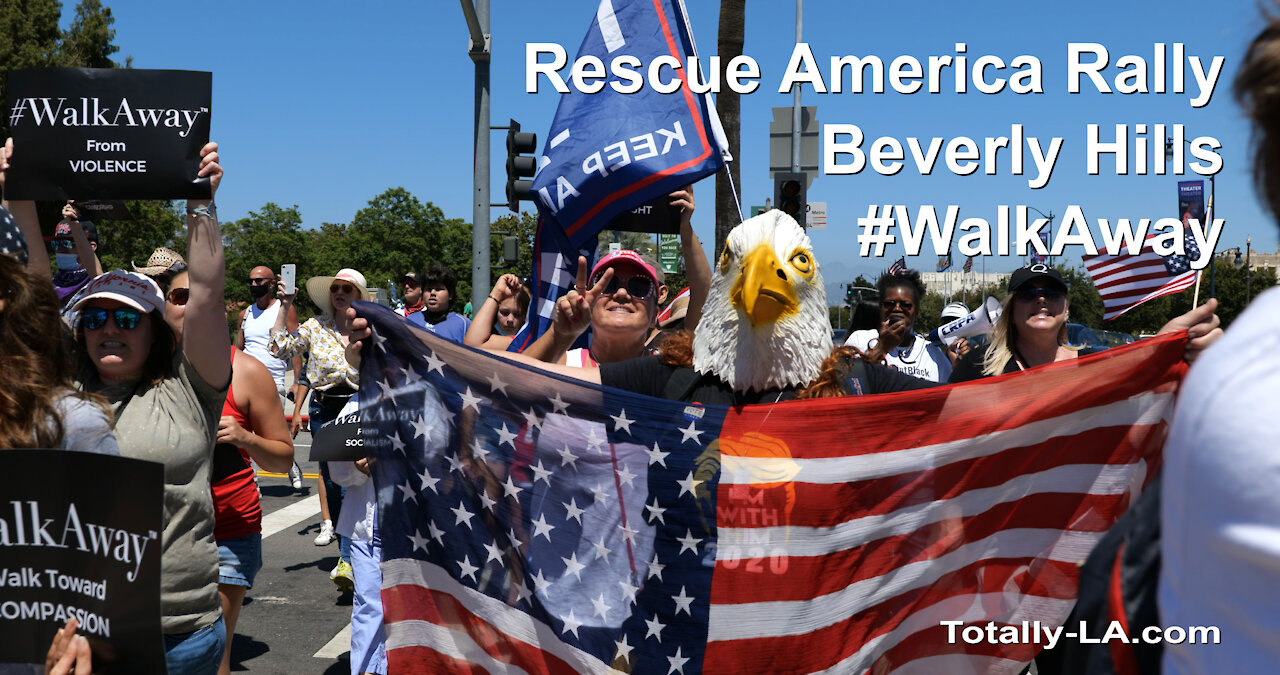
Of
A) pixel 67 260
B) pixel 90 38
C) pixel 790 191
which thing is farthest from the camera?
pixel 90 38

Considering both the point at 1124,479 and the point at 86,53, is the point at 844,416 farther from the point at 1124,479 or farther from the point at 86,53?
the point at 86,53

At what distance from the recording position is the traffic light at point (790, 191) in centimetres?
1034

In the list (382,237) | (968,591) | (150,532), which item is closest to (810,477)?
(968,591)

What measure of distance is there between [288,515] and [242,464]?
206 inches

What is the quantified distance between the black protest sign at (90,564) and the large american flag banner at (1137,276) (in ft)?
21.0

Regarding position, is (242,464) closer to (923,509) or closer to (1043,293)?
(923,509)

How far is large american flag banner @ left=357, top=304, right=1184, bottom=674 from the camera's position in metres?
3.01

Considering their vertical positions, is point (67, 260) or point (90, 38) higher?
point (90, 38)

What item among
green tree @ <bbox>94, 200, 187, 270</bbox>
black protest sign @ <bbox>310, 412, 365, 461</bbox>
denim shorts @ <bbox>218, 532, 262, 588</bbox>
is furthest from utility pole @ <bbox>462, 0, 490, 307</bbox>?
green tree @ <bbox>94, 200, 187, 270</bbox>

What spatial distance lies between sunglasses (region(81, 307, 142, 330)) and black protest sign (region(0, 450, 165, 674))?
3.82 feet

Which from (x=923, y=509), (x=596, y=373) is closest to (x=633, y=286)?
(x=596, y=373)

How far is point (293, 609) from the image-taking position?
21.4 feet

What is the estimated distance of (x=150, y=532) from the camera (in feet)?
6.67

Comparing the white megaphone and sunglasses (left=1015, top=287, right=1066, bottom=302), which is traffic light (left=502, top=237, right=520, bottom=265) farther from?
sunglasses (left=1015, top=287, right=1066, bottom=302)
